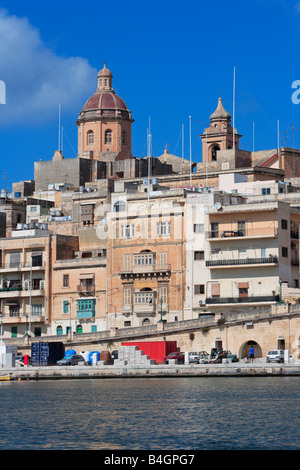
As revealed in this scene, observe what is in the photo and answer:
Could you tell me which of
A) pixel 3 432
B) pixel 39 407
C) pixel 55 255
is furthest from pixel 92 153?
A: pixel 3 432

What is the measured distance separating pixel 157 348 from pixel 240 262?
383 inches

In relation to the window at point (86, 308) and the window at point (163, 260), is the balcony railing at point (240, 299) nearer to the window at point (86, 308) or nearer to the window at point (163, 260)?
the window at point (163, 260)

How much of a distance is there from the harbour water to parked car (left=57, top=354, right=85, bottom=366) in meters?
7.13

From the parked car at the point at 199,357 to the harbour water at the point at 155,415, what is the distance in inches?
105

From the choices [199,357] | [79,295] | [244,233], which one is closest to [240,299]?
[244,233]

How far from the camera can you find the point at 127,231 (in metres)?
85.4

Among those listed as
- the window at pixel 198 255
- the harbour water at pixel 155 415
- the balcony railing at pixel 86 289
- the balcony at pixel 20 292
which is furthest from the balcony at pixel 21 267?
the harbour water at pixel 155 415

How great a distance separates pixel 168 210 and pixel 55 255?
1071 centimetres

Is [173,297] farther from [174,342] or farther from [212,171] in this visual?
[212,171]

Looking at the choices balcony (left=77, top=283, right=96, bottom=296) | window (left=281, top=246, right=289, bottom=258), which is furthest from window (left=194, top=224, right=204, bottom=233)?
balcony (left=77, top=283, right=96, bottom=296)

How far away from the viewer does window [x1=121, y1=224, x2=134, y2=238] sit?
85.1m

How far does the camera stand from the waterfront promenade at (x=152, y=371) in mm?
66625

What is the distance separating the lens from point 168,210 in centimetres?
8356

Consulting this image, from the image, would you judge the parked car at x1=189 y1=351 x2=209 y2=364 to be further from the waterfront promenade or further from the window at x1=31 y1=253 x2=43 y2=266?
the window at x1=31 y1=253 x2=43 y2=266
